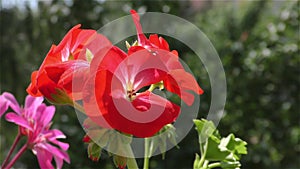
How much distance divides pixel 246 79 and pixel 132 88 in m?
1.64

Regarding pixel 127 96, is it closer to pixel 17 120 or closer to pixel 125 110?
pixel 125 110

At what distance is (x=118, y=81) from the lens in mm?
340

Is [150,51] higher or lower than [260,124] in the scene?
higher

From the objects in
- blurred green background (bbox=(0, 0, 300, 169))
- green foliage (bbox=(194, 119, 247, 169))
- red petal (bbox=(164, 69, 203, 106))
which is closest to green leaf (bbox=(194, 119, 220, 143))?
green foliage (bbox=(194, 119, 247, 169))

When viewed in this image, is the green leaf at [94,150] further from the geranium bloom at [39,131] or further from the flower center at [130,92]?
the geranium bloom at [39,131]

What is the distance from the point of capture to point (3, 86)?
242 cm

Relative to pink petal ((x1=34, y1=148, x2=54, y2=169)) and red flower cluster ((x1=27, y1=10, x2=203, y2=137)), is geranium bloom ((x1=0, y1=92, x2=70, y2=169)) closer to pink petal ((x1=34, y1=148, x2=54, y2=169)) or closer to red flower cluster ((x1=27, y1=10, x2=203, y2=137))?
pink petal ((x1=34, y1=148, x2=54, y2=169))

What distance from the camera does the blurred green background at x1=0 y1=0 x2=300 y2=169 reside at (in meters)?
1.89

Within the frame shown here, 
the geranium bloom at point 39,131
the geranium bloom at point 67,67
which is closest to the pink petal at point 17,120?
the geranium bloom at point 39,131

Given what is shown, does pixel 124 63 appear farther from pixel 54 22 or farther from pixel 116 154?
pixel 54 22

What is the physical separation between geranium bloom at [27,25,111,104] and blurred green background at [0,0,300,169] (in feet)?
4.69

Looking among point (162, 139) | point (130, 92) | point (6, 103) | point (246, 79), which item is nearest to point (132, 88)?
point (130, 92)

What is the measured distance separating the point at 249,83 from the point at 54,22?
86 centimetres

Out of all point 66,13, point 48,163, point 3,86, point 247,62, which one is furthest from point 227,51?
point 48,163
